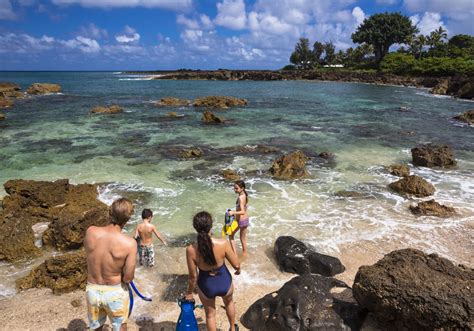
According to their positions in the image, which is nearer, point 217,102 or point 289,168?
point 289,168

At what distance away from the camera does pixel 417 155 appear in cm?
1647

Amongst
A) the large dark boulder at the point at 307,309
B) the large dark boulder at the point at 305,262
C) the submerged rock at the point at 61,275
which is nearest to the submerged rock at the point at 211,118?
the large dark boulder at the point at 305,262

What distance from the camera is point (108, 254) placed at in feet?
13.7

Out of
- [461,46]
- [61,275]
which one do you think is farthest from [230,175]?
[461,46]

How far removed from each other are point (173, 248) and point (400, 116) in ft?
95.2

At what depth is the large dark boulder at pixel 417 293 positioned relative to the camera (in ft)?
14.8

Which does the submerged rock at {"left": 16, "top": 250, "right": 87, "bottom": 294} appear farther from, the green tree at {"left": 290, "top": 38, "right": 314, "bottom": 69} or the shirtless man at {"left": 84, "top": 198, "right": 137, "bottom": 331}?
the green tree at {"left": 290, "top": 38, "right": 314, "bottom": 69}

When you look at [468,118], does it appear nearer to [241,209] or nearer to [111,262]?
[241,209]

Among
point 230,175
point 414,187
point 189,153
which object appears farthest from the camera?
point 189,153

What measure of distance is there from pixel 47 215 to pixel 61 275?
14.2 feet

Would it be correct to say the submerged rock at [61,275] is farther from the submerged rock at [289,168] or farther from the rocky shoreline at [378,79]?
the rocky shoreline at [378,79]

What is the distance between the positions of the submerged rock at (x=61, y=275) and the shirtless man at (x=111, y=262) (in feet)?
10.1

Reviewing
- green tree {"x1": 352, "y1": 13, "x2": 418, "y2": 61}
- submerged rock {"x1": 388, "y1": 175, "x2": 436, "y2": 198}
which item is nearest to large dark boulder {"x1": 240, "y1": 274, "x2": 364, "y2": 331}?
submerged rock {"x1": 388, "y1": 175, "x2": 436, "y2": 198}

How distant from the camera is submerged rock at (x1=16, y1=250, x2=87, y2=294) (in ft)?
23.1
